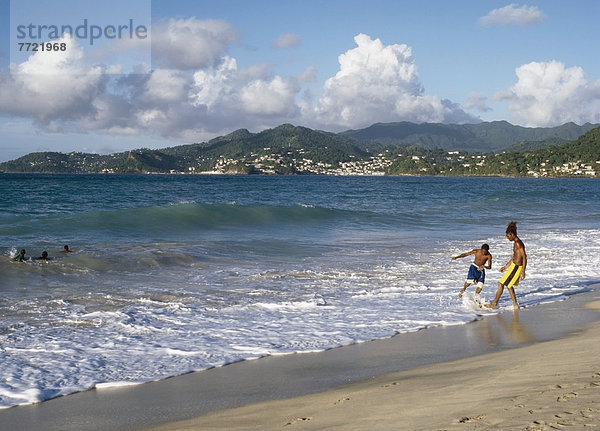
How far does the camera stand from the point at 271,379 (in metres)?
6.55

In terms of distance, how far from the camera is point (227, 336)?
8.66 metres

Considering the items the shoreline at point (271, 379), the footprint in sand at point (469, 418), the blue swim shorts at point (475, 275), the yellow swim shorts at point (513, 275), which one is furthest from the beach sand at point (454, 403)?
the blue swim shorts at point (475, 275)

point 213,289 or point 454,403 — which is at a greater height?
point 454,403

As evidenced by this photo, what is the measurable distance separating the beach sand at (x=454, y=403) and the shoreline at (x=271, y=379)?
33 cm

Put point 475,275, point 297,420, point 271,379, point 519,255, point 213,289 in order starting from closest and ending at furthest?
point 297,420, point 271,379, point 519,255, point 475,275, point 213,289

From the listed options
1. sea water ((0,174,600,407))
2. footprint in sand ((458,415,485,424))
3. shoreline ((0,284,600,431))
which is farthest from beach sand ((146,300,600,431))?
sea water ((0,174,600,407))

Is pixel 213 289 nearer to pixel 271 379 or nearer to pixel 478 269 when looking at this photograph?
pixel 478 269

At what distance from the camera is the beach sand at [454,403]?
170 inches

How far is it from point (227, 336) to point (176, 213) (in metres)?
22.9

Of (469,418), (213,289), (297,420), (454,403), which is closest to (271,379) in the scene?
(297,420)

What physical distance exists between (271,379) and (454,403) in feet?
7.66

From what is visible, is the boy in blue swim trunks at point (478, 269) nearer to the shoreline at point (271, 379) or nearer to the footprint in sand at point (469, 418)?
the shoreline at point (271, 379)

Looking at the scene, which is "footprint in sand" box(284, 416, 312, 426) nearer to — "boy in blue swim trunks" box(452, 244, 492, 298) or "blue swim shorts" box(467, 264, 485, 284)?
"boy in blue swim trunks" box(452, 244, 492, 298)

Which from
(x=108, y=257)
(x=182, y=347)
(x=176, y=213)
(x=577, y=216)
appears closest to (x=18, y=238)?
(x=108, y=257)
